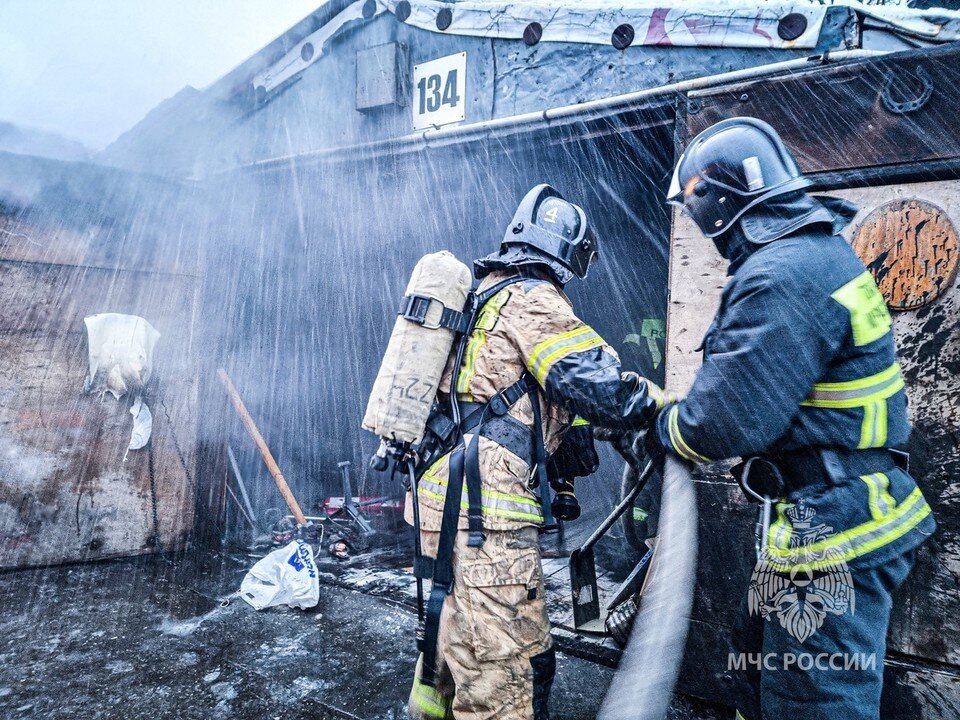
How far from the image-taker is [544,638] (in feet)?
7.46

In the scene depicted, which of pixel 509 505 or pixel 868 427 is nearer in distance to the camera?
pixel 868 427

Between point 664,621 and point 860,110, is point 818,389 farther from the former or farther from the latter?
point 860,110

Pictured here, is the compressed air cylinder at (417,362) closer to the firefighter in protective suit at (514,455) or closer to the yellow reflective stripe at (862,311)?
the firefighter in protective suit at (514,455)

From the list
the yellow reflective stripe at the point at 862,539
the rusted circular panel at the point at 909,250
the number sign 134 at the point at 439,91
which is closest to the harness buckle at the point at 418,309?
the yellow reflective stripe at the point at 862,539

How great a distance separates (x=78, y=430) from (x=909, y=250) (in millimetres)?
5977

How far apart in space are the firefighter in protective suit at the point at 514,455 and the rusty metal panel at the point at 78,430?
3.92 meters

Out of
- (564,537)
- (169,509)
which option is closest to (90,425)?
(169,509)

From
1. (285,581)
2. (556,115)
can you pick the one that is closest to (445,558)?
(285,581)

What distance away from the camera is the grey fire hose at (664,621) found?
183 centimetres

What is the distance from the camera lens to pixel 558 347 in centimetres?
225

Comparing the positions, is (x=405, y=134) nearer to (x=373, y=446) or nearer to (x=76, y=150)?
(x=373, y=446)

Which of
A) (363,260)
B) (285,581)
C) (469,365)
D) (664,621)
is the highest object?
(363,260)

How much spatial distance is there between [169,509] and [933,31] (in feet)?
20.7

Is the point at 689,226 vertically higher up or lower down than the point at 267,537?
higher up
